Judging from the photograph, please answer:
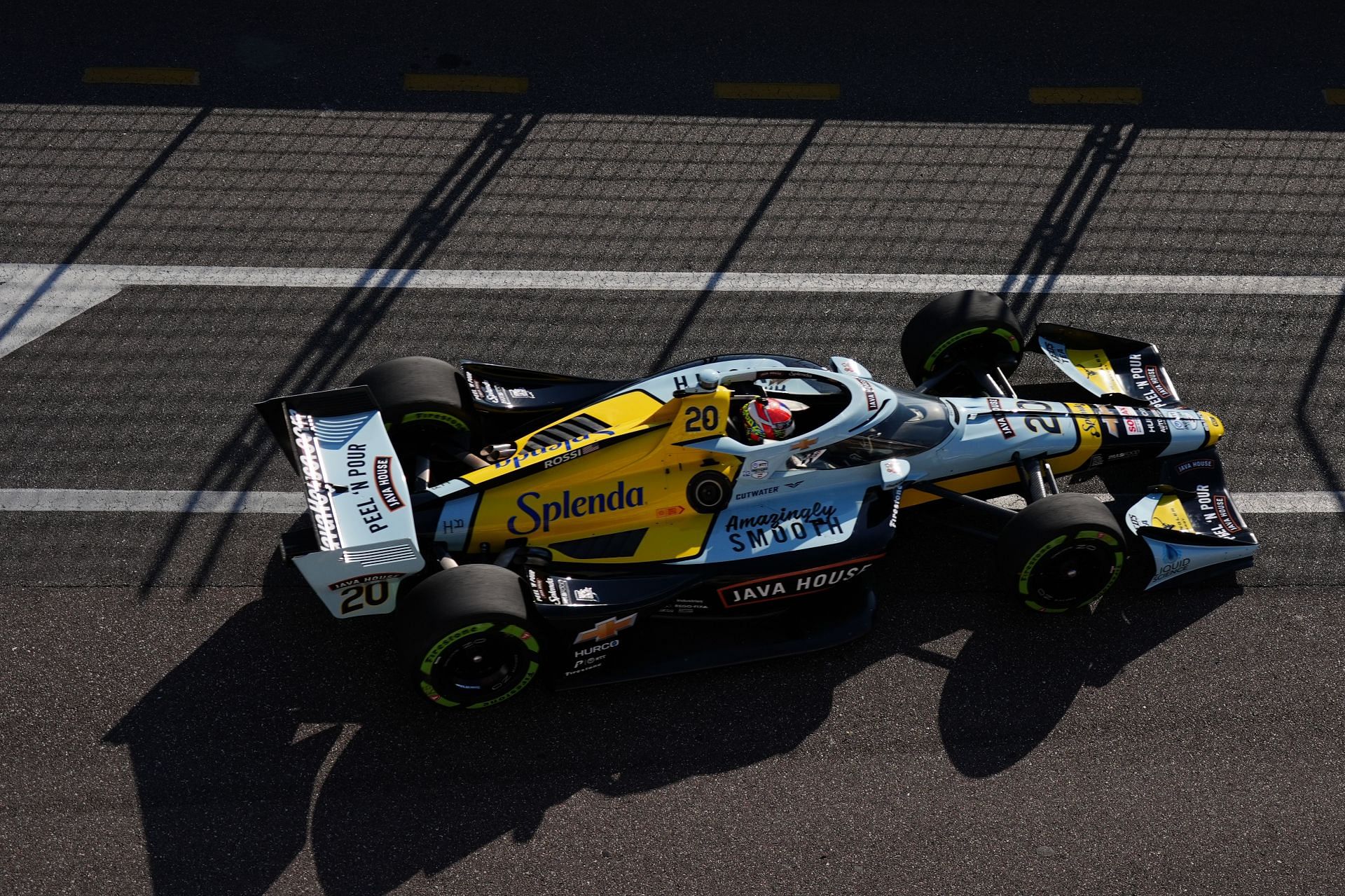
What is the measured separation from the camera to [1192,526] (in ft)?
22.5

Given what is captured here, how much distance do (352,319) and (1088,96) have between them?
628 cm

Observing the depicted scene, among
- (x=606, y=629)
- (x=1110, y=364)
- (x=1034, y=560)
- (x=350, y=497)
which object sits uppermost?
(x=350, y=497)

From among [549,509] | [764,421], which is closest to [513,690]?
[549,509]

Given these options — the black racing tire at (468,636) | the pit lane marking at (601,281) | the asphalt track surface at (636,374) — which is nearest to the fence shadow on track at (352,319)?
→ the asphalt track surface at (636,374)

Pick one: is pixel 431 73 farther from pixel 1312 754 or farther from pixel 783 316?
Answer: pixel 1312 754

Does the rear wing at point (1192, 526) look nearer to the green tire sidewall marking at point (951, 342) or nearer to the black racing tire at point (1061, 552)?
the black racing tire at point (1061, 552)

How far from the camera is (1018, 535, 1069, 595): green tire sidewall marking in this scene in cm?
632

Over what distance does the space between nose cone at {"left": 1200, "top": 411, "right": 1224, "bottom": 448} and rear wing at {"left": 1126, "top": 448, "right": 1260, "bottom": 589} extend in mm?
111

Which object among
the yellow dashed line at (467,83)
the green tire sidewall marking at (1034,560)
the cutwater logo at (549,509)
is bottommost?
the green tire sidewall marking at (1034,560)

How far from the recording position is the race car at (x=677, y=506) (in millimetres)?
5969

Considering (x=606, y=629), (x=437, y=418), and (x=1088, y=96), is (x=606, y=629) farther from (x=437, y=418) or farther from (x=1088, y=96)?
(x=1088, y=96)

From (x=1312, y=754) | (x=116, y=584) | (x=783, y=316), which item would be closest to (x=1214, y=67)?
(x=783, y=316)

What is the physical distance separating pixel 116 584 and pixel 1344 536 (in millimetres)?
7170

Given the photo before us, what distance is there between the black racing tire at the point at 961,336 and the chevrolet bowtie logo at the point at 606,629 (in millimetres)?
2690
